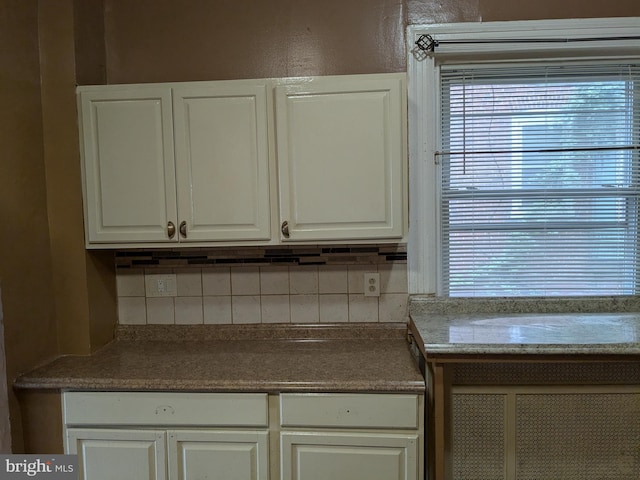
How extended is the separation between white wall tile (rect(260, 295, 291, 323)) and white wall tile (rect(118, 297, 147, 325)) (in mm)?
588

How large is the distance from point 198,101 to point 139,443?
4.35 feet

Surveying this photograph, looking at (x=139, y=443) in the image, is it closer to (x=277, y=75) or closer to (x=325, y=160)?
(x=325, y=160)

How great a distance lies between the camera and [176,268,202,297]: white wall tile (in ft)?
6.21

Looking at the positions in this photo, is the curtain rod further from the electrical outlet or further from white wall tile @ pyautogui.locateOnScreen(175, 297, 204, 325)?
white wall tile @ pyautogui.locateOnScreen(175, 297, 204, 325)

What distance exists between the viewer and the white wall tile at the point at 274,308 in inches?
73.7

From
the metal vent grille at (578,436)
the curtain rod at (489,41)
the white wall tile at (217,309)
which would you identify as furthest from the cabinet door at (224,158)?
the metal vent grille at (578,436)

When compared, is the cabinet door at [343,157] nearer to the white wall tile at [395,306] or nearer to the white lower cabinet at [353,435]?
the white wall tile at [395,306]

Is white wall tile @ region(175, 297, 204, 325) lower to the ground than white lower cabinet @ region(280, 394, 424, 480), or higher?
higher

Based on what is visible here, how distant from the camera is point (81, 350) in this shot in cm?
169

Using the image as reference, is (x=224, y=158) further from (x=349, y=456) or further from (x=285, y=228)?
(x=349, y=456)

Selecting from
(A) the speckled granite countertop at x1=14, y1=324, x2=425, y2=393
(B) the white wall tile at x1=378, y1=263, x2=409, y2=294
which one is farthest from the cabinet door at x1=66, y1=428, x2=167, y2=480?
(B) the white wall tile at x1=378, y1=263, x2=409, y2=294

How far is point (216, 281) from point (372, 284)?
753 millimetres

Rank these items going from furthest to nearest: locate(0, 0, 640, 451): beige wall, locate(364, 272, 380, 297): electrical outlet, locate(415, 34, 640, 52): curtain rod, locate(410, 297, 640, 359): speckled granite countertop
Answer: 1. locate(364, 272, 380, 297): electrical outlet
2. locate(415, 34, 640, 52): curtain rod
3. locate(0, 0, 640, 451): beige wall
4. locate(410, 297, 640, 359): speckled granite countertop

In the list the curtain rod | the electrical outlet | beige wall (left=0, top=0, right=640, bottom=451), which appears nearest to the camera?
beige wall (left=0, top=0, right=640, bottom=451)
